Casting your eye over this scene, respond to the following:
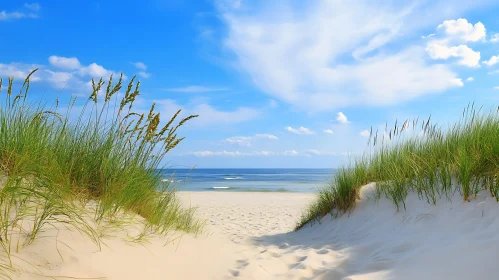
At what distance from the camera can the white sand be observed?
7.31ft

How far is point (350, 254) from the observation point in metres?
3.38

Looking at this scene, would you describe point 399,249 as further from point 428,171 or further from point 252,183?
point 252,183

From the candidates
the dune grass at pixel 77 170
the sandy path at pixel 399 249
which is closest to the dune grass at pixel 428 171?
the sandy path at pixel 399 249

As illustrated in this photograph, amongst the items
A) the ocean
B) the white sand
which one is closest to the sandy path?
the white sand

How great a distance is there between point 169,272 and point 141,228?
72cm

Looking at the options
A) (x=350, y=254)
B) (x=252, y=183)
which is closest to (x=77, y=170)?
(x=350, y=254)

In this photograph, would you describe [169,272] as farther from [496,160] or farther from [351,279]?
[496,160]

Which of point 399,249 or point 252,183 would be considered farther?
point 252,183

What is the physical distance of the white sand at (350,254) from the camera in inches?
87.7

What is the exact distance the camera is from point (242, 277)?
2676 mm

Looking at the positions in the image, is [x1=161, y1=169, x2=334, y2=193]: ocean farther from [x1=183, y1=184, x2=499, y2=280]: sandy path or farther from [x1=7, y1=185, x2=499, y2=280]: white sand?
[x1=183, y1=184, x2=499, y2=280]: sandy path

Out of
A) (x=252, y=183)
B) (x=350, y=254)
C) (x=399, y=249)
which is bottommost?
(x=252, y=183)

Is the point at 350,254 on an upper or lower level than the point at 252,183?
upper

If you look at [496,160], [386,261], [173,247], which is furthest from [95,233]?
[496,160]
